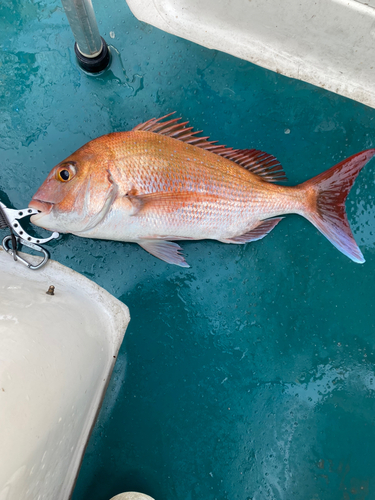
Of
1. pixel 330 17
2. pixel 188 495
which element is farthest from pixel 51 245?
pixel 330 17

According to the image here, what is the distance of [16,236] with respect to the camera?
1.75m

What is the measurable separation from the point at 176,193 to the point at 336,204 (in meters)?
0.88

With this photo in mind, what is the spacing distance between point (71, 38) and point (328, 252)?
197 cm

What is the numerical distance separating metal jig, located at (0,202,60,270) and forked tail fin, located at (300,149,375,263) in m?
1.50

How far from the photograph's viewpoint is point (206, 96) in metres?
1.88

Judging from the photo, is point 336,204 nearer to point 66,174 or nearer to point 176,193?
point 176,193

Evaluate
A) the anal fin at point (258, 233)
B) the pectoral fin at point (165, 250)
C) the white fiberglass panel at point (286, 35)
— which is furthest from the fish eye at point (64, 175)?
the white fiberglass panel at point (286, 35)

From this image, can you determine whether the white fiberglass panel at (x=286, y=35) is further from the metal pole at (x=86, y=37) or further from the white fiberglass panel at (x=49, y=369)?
the white fiberglass panel at (x=49, y=369)

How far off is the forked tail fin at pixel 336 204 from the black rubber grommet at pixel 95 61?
4.31 feet

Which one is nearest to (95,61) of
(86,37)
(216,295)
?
(86,37)

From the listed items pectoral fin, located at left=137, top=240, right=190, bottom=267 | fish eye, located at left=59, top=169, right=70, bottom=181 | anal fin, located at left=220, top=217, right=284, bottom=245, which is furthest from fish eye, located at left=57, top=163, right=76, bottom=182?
anal fin, located at left=220, top=217, right=284, bottom=245

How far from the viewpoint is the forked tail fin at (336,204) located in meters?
1.67

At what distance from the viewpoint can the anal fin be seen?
1745 mm

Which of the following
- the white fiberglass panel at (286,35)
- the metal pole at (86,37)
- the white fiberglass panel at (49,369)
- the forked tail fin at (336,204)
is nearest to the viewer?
the white fiberglass panel at (49,369)
